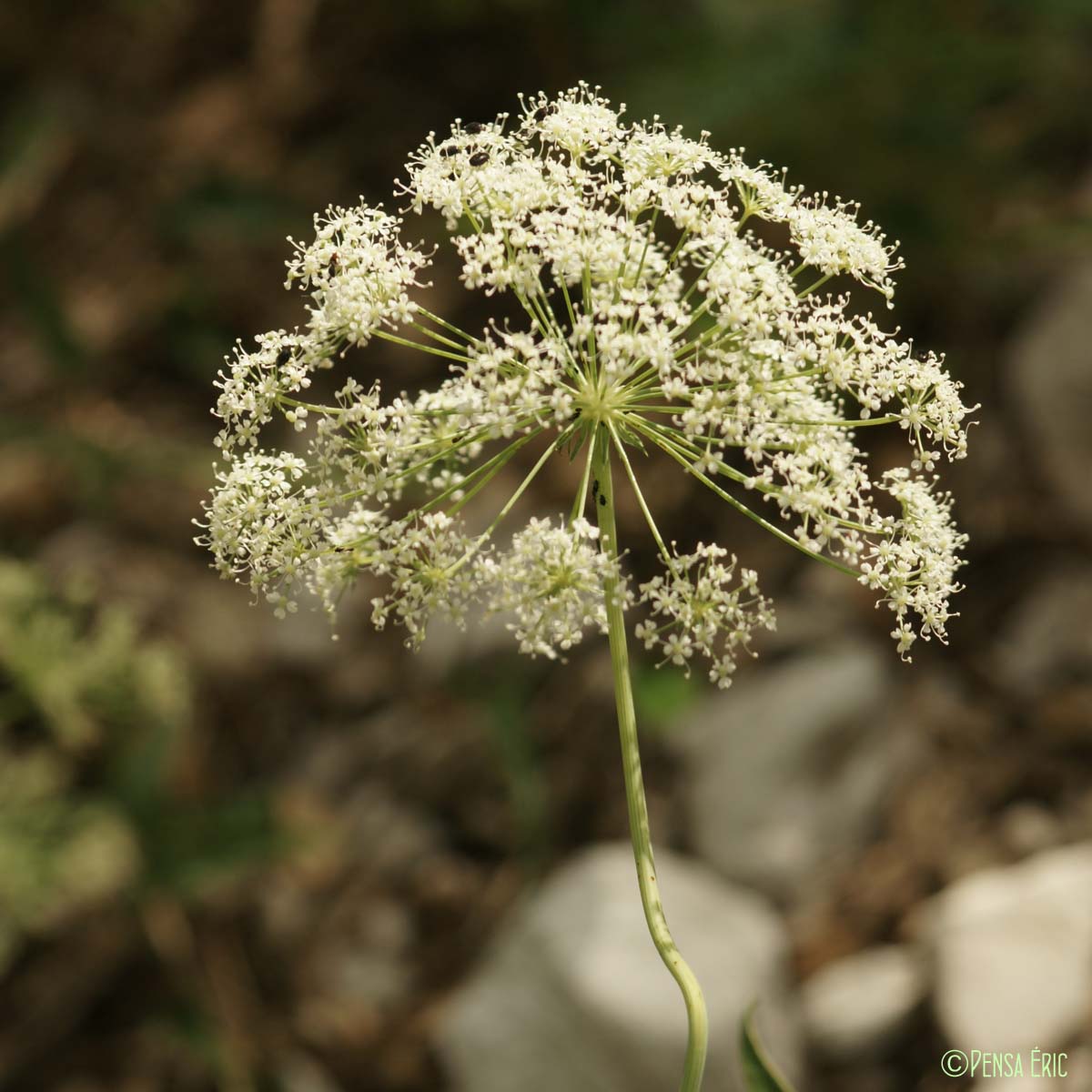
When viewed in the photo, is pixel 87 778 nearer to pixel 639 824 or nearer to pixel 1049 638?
pixel 1049 638

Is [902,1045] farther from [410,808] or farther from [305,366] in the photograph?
[305,366]

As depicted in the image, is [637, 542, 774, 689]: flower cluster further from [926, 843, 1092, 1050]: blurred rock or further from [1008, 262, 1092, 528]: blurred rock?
[1008, 262, 1092, 528]: blurred rock

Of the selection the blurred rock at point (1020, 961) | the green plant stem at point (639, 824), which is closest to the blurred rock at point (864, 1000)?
the blurred rock at point (1020, 961)

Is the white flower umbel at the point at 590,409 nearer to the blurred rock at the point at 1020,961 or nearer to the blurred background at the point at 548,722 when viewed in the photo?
the blurred rock at the point at 1020,961

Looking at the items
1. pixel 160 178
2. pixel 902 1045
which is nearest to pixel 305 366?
pixel 902 1045

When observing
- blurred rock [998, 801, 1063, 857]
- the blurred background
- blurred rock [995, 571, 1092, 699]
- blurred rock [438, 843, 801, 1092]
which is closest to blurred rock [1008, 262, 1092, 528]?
the blurred background
